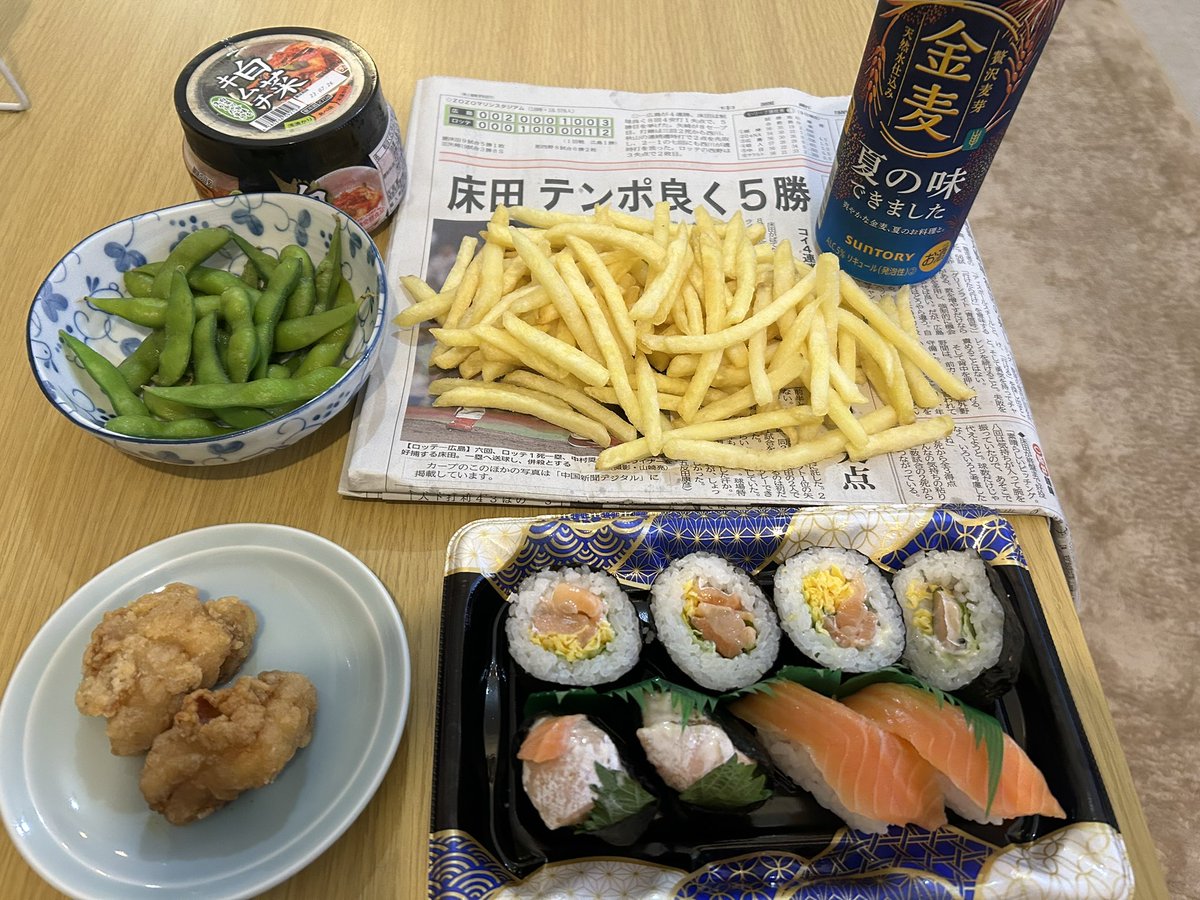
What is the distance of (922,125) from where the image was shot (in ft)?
3.66

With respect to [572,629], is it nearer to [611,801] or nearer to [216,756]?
[611,801]

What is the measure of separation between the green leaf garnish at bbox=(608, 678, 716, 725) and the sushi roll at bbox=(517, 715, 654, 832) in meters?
0.06

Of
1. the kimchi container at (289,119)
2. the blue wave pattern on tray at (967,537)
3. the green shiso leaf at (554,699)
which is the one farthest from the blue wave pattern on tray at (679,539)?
the kimchi container at (289,119)

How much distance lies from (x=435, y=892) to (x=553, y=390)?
2.26ft

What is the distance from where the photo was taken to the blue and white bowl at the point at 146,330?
0.98 meters

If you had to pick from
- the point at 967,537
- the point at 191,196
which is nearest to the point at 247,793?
the point at 967,537

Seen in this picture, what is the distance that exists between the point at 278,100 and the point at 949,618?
4.13ft

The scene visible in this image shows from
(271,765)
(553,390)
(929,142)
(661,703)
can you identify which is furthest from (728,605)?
(929,142)

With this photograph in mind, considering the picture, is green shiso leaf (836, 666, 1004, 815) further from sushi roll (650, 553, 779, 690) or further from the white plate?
the white plate

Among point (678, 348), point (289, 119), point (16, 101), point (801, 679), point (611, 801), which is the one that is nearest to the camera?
point (611, 801)

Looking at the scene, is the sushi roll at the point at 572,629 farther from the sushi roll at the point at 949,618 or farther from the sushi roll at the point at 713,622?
the sushi roll at the point at 949,618

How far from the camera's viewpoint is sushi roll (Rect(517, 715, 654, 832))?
0.77 m

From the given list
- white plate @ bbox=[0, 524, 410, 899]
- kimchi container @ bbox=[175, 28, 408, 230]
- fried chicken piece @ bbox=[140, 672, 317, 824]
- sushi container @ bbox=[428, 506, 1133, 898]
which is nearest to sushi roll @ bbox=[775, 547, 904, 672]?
sushi container @ bbox=[428, 506, 1133, 898]

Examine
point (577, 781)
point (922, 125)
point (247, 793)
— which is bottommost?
point (247, 793)
